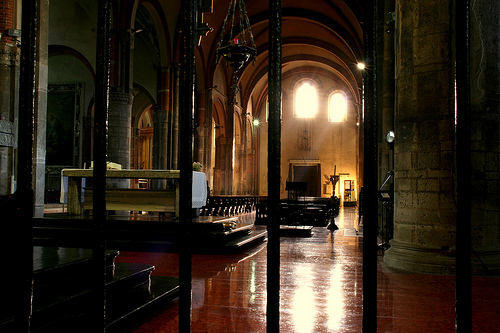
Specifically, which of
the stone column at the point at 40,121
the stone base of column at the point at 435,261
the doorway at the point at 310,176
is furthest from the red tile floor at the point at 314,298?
the doorway at the point at 310,176

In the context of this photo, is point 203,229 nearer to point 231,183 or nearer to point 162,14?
point 162,14

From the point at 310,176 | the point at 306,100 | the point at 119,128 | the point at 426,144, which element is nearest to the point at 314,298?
the point at 426,144

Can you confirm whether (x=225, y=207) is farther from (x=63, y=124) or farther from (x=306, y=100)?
(x=306, y=100)

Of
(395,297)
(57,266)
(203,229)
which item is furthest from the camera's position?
(203,229)

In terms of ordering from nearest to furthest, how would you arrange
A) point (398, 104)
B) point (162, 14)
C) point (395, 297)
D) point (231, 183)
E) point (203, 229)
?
1. point (395, 297)
2. point (398, 104)
3. point (203, 229)
4. point (162, 14)
5. point (231, 183)

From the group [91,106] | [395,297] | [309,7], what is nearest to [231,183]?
[91,106]

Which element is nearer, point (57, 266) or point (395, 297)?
point (57, 266)

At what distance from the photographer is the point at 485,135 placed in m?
4.54

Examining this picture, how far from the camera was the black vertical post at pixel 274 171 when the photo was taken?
110 centimetres

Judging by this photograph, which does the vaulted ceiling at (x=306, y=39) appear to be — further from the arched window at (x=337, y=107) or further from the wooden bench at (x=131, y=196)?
the wooden bench at (x=131, y=196)

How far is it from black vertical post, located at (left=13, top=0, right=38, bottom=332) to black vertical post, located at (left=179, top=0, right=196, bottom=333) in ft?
1.30

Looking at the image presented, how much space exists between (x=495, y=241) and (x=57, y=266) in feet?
14.7

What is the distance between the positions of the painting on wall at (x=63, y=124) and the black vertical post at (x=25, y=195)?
18.4 metres

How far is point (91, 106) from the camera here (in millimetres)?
19125
